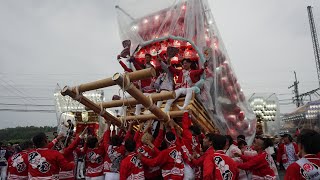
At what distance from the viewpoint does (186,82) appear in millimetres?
7180

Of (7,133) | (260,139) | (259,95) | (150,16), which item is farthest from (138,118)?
(7,133)

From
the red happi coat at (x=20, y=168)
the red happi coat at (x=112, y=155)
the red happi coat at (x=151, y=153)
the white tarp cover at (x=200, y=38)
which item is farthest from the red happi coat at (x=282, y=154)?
the red happi coat at (x=20, y=168)

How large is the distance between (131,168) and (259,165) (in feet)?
7.45

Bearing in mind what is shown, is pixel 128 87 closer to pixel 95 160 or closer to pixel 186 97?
pixel 95 160

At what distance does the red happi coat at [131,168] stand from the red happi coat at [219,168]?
4.41 ft

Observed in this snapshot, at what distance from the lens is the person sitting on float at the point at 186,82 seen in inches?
262

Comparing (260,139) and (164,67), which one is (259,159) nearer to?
(260,139)

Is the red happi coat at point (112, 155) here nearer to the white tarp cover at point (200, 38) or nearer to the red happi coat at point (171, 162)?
the red happi coat at point (171, 162)

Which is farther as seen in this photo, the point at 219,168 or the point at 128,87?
the point at 219,168

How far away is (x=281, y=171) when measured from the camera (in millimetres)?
11922

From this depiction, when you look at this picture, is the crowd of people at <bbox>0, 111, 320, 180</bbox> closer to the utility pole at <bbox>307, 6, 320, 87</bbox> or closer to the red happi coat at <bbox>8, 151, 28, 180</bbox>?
the red happi coat at <bbox>8, 151, 28, 180</bbox>

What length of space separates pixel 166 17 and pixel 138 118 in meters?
3.69

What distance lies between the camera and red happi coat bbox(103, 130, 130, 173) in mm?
5496

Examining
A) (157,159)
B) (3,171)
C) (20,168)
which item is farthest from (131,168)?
(3,171)
